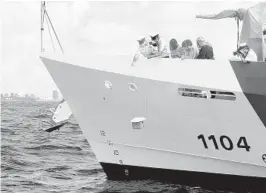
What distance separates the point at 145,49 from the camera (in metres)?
12.1

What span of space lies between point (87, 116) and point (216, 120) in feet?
11.3

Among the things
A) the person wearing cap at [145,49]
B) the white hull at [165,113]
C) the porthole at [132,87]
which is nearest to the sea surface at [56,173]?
the white hull at [165,113]

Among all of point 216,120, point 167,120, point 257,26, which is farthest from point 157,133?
point 257,26

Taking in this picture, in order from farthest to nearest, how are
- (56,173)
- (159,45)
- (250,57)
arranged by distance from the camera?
(56,173), (159,45), (250,57)

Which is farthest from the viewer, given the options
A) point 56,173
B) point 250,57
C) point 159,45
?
point 56,173

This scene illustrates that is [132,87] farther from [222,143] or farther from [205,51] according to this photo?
[222,143]

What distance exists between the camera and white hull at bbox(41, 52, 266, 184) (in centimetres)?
1120

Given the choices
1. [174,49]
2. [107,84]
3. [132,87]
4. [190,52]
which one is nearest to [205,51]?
[190,52]

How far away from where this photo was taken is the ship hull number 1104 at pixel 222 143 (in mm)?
→ 11287

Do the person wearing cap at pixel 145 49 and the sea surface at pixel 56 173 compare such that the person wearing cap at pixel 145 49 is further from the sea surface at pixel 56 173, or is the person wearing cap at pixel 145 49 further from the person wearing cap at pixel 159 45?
the sea surface at pixel 56 173

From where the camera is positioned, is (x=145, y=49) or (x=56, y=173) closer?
(x=145, y=49)

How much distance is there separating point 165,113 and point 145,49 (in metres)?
1.62

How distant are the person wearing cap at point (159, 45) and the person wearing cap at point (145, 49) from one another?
95 mm

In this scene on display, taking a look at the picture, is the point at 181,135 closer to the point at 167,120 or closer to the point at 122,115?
the point at 167,120
